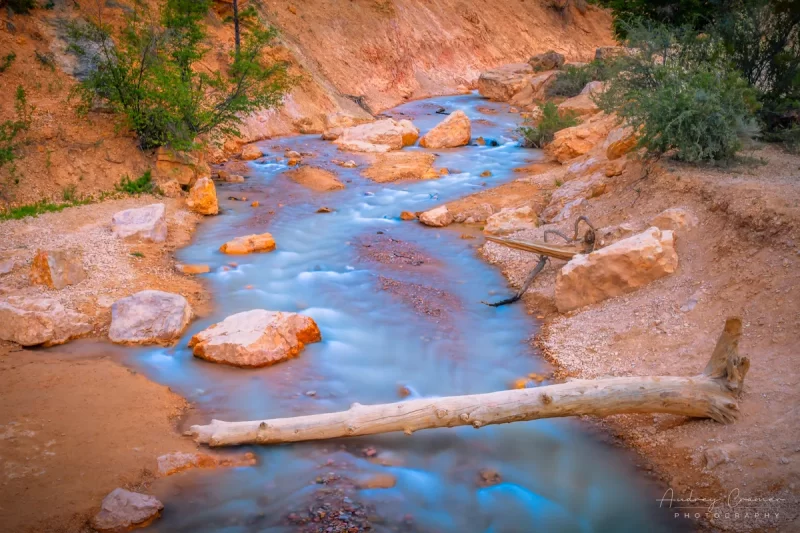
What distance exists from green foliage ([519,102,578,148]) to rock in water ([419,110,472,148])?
60.4 inches

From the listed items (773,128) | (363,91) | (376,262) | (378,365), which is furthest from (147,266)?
(363,91)

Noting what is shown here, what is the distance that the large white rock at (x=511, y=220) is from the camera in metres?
10.3

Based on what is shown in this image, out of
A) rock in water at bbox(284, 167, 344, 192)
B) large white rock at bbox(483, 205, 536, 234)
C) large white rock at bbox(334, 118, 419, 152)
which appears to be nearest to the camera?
large white rock at bbox(483, 205, 536, 234)

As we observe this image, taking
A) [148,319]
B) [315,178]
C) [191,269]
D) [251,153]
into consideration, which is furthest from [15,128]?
[148,319]

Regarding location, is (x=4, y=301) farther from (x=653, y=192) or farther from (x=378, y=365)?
(x=653, y=192)

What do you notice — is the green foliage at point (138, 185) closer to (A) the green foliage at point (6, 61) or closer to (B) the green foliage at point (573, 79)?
(A) the green foliage at point (6, 61)

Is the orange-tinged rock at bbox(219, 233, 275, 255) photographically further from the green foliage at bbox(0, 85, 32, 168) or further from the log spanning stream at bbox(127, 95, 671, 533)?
the green foliage at bbox(0, 85, 32, 168)

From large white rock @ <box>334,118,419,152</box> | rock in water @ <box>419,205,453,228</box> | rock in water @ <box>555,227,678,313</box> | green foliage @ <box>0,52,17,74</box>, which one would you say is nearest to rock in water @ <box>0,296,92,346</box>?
rock in water @ <box>555,227,678,313</box>

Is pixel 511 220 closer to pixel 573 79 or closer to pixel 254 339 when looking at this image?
pixel 254 339

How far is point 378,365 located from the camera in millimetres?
6844

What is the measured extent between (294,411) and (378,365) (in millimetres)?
1266

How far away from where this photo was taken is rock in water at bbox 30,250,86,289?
7.51 metres

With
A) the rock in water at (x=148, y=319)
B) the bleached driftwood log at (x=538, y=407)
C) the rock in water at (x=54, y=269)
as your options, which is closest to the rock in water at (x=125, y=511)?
the bleached driftwood log at (x=538, y=407)

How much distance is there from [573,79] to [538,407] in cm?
1913
